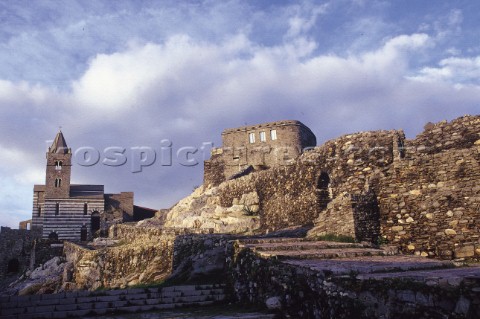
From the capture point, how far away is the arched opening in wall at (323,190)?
16.1 meters

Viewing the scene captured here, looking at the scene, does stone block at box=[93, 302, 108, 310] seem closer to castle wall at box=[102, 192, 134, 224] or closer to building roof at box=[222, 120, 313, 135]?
building roof at box=[222, 120, 313, 135]

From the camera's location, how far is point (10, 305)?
7.18 m

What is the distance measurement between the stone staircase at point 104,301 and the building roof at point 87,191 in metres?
46.9

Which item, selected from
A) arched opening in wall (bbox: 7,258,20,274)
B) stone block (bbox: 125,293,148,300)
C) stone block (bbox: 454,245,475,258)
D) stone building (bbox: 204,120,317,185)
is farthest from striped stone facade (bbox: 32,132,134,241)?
stone block (bbox: 454,245,475,258)

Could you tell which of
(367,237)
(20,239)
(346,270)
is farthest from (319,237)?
(20,239)

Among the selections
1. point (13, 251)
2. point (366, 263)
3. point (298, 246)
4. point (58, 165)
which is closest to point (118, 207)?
point (58, 165)

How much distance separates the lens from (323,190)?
1631cm

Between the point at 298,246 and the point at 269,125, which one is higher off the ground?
the point at 269,125

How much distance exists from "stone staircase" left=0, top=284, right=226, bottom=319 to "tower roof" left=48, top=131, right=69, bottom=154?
162 ft

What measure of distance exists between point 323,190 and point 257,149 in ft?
79.0

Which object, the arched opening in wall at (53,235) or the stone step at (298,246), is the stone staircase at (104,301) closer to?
the stone step at (298,246)

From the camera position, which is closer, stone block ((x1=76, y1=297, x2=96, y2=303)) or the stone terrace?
the stone terrace

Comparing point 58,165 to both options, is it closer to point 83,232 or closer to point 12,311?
point 83,232

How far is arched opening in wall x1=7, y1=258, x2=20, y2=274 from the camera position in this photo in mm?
43219
